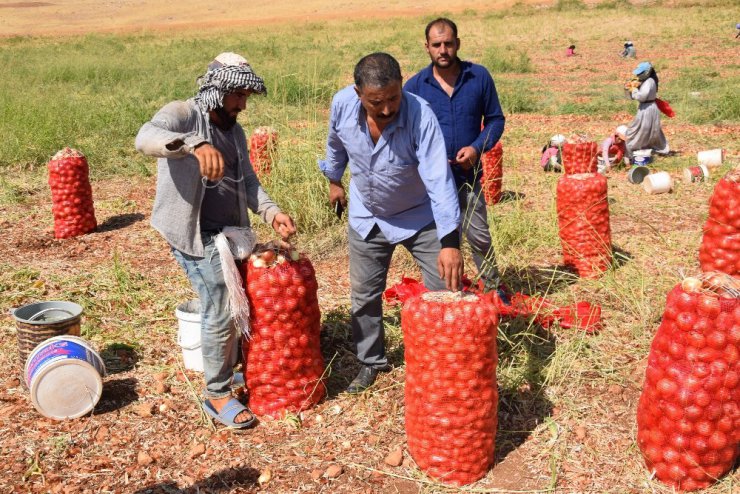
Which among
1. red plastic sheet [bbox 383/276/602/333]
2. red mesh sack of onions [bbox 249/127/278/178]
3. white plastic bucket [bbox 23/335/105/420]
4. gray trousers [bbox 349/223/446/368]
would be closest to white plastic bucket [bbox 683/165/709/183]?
red plastic sheet [bbox 383/276/602/333]

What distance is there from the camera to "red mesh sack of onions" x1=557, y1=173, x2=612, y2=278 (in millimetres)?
4570

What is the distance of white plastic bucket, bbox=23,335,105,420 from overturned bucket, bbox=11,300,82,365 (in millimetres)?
216

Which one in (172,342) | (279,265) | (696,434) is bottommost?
(172,342)

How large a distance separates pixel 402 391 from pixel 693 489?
132 cm

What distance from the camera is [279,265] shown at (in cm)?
307

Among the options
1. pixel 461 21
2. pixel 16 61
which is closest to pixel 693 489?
pixel 16 61

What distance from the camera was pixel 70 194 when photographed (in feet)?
19.3

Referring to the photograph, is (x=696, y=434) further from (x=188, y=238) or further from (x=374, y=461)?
(x=188, y=238)

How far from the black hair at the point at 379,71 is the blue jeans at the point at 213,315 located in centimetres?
97

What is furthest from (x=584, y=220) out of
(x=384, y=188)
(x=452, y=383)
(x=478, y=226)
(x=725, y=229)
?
(x=452, y=383)

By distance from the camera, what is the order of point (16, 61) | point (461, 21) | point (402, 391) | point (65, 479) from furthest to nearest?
1. point (461, 21)
2. point (16, 61)
3. point (402, 391)
4. point (65, 479)

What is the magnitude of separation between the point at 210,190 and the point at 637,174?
17.3ft

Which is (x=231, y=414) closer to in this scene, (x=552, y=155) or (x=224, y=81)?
(x=224, y=81)

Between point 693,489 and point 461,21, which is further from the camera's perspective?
point 461,21
